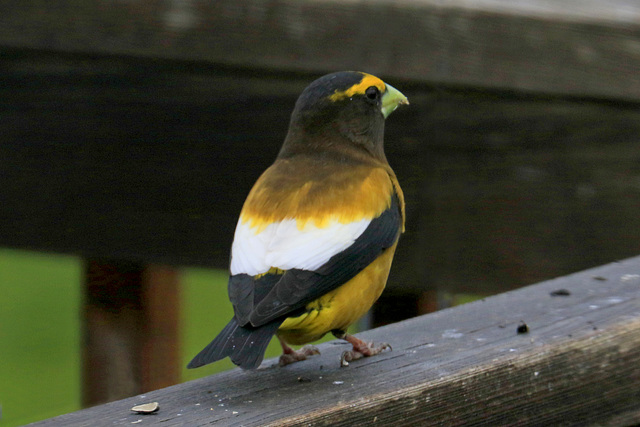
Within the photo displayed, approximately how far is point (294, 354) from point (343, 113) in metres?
0.82

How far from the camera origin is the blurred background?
7.55ft

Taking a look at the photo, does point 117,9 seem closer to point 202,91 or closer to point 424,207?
point 202,91

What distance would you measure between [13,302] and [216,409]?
23.3ft

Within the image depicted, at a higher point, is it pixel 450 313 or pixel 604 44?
pixel 604 44

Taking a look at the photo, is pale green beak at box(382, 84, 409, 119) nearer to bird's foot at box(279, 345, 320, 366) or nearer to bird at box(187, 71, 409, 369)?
bird at box(187, 71, 409, 369)

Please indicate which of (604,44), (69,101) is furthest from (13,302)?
(604,44)

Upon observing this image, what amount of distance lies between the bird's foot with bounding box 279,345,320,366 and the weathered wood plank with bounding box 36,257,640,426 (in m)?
0.04

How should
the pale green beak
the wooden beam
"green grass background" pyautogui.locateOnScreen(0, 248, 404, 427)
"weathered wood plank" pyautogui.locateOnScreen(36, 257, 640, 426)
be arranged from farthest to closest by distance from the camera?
1. "green grass background" pyautogui.locateOnScreen(0, 248, 404, 427)
2. the wooden beam
3. the pale green beak
4. "weathered wood plank" pyautogui.locateOnScreen(36, 257, 640, 426)

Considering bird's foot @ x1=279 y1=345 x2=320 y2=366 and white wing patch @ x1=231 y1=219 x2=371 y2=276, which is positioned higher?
white wing patch @ x1=231 y1=219 x2=371 y2=276

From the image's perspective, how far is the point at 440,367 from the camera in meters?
1.86

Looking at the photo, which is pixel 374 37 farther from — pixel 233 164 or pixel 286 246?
pixel 286 246

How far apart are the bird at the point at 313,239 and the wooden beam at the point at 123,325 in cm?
62

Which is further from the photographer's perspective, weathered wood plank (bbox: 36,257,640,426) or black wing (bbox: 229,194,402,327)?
black wing (bbox: 229,194,402,327)

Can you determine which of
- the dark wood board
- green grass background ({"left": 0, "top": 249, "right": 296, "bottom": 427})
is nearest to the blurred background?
the dark wood board
